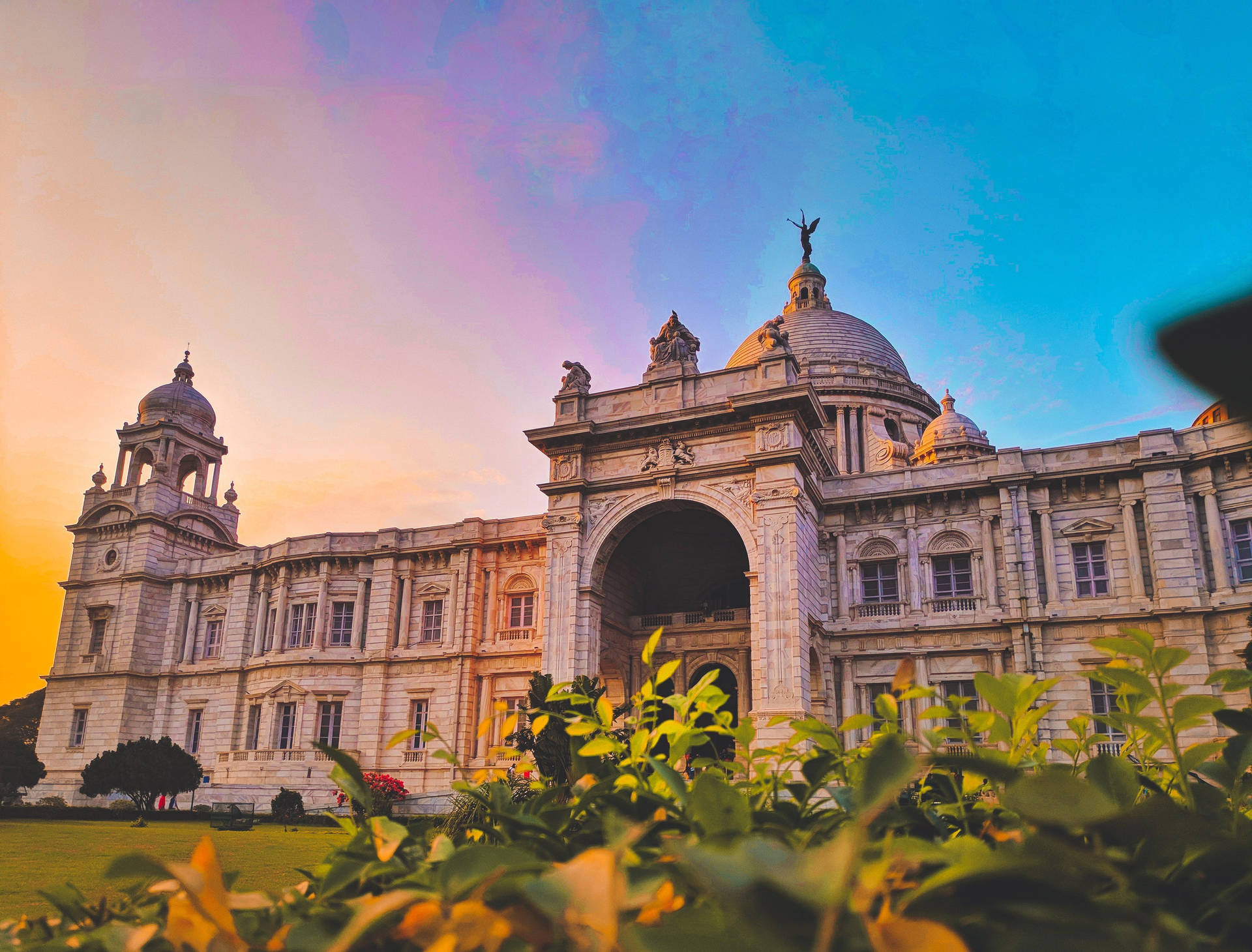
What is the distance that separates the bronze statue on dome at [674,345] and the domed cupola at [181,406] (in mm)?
27886

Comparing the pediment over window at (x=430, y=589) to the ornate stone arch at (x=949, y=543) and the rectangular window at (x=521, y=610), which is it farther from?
the ornate stone arch at (x=949, y=543)

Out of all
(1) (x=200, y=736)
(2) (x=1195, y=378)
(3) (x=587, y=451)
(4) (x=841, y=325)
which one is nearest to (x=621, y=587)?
(3) (x=587, y=451)

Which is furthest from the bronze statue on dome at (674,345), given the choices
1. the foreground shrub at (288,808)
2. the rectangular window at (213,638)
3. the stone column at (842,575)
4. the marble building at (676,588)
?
the rectangular window at (213,638)

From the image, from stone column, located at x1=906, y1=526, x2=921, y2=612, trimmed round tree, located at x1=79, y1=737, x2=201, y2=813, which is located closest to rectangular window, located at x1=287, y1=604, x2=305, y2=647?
trimmed round tree, located at x1=79, y1=737, x2=201, y2=813

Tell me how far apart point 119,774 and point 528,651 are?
13.5 metres

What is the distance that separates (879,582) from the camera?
28.5 meters

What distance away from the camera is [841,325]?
48031 millimetres

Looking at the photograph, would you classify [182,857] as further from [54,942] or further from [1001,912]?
[1001,912]

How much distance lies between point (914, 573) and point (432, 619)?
18.6m

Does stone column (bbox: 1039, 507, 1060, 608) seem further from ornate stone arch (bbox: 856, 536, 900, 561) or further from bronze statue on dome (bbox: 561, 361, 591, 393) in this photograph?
bronze statue on dome (bbox: 561, 361, 591, 393)

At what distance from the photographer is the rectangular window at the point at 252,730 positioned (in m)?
36.1

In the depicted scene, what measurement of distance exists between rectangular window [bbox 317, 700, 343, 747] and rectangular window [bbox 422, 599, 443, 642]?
169 inches

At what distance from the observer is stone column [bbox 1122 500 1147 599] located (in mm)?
25266

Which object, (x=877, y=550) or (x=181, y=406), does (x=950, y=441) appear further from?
(x=181, y=406)
